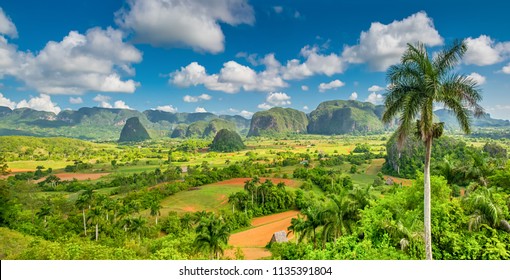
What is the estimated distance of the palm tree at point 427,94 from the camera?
8859 mm

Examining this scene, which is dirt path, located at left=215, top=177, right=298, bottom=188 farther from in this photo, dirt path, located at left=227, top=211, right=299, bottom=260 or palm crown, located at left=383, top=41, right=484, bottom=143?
palm crown, located at left=383, top=41, right=484, bottom=143

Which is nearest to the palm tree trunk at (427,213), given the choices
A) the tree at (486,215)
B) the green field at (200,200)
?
the tree at (486,215)

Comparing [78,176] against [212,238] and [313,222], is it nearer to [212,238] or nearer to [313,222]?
[212,238]

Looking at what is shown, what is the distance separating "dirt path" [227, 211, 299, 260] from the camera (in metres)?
28.4

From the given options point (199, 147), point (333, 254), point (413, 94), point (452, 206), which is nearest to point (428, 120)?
point (413, 94)

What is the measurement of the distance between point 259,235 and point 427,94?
2915 cm

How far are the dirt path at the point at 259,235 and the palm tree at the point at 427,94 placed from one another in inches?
802

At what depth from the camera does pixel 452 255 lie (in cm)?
977

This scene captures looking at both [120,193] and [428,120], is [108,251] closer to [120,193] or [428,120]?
[428,120]

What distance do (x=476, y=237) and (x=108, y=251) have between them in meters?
14.2

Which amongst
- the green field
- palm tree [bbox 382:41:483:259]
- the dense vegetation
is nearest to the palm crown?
palm tree [bbox 382:41:483:259]

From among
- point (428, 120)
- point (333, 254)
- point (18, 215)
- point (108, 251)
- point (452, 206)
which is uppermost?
point (428, 120)

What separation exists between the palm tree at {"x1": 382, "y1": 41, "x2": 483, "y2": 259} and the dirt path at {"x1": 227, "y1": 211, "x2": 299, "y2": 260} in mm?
20378

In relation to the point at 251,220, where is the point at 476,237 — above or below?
above
